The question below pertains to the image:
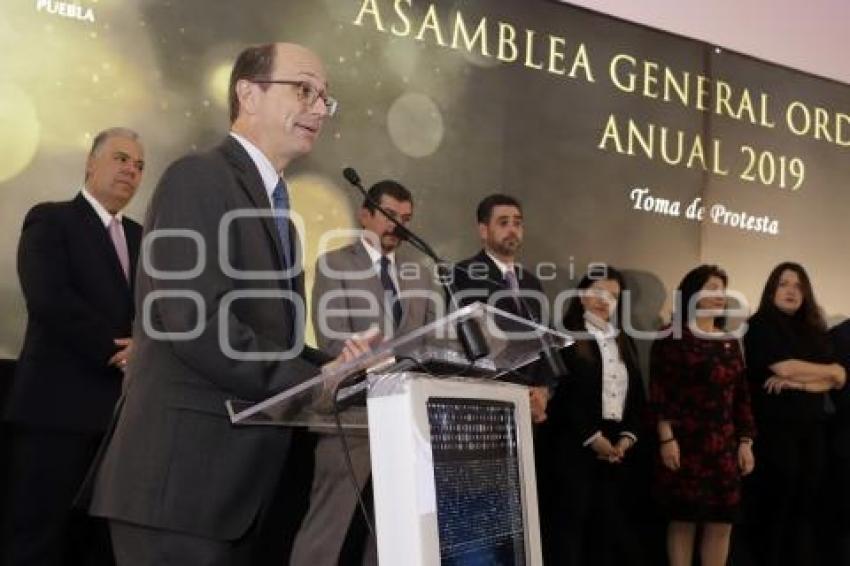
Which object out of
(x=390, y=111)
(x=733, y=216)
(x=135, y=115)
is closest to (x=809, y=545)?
(x=733, y=216)

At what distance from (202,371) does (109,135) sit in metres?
1.92

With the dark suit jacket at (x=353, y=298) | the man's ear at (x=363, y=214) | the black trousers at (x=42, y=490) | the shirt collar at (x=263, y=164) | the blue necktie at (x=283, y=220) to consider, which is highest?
the man's ear at (x=363, y=214)

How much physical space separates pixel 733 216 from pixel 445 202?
181 centimetres

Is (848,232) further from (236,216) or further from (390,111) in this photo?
(236,216)

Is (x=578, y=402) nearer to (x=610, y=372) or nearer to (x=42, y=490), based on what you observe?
(x=610, y=372)

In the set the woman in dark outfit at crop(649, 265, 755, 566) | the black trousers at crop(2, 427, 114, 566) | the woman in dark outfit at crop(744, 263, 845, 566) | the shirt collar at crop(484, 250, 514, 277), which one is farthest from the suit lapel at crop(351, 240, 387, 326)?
the woman in dark outfit at crop(744, 263, 845, 566)

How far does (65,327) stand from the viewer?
3117 millimetres

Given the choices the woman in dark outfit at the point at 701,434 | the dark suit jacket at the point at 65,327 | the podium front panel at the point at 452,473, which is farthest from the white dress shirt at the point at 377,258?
the podium front panel at the point at 452,473

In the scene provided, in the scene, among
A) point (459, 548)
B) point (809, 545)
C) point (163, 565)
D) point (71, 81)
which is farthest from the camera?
point (809, 545)

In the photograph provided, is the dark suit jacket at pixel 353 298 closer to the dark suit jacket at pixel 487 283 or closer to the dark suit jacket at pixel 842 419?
the dark suit jacket at pixel 487 283

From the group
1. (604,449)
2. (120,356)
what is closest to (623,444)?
(604,449)

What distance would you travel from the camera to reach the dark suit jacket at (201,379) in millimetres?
1641

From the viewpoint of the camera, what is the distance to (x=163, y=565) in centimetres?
164

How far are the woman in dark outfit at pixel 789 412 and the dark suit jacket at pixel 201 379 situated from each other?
3574 mm
